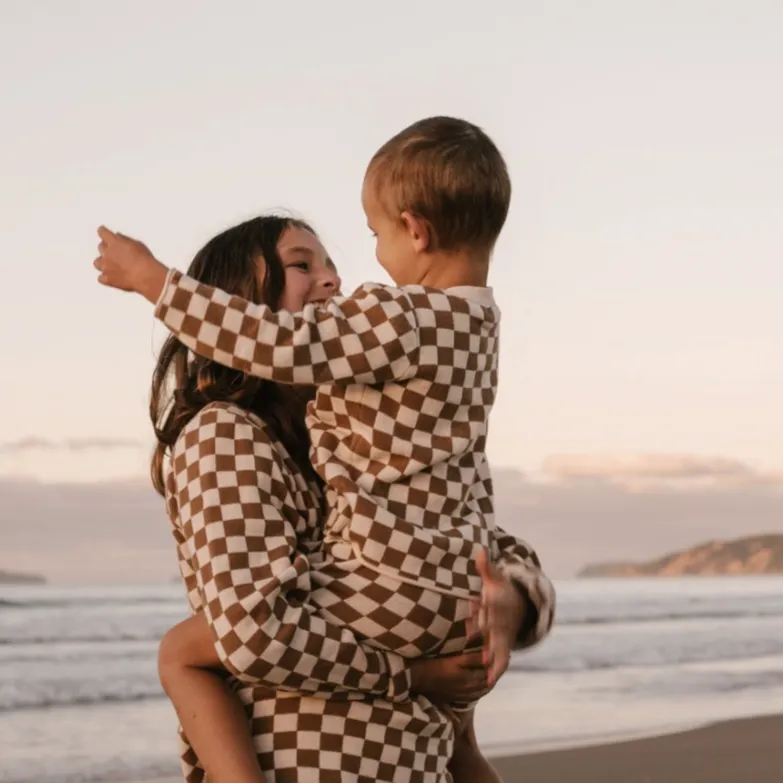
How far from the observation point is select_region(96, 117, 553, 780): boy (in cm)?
189

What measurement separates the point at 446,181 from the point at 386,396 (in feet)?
1.17

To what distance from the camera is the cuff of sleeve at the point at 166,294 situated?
6.20 feet

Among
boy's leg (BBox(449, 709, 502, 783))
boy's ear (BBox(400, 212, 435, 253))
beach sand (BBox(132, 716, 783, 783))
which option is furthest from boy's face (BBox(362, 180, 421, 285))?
beach sand (BBox(132, 716, 783, 783))

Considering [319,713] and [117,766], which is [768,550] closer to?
[117,766]

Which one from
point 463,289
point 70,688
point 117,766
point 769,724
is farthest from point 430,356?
point 70,688

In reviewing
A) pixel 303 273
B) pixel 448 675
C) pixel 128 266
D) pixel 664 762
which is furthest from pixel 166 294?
pixel 664 762

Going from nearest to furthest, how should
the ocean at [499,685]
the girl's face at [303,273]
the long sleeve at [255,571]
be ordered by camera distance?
1. the long sleeve at [255,571]
2. the girl's face at [303,273]
3. the ocean at [499,685]

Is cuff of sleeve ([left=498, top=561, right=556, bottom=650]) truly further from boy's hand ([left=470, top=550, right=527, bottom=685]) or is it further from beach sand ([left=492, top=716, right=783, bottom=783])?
beach sand ([left=492, top=716, right=783, bottom=783])

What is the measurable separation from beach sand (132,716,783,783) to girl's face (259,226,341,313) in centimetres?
449

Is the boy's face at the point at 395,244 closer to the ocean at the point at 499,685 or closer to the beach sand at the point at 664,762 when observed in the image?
the beach sand at the point at 664,762

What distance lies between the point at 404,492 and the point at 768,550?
22377 mm

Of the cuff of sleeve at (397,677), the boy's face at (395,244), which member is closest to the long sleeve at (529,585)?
the cuff of sleeve at (397,677)

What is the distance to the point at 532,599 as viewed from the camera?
213 cm

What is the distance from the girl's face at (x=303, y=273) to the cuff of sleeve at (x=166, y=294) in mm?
347
